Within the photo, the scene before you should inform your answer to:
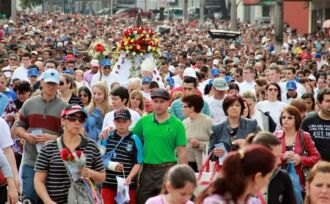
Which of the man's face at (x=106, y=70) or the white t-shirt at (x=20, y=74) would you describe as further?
the man's face at (x=106, y=70)

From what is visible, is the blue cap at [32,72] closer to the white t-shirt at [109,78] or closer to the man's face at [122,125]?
the white t-shirt at [109,78]

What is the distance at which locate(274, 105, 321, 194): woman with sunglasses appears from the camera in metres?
10.7

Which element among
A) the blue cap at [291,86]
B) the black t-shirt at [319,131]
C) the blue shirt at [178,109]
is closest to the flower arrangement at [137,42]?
the blue cap at [291,86]

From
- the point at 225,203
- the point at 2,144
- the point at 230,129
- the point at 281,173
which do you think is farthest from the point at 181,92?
the point at 225,203

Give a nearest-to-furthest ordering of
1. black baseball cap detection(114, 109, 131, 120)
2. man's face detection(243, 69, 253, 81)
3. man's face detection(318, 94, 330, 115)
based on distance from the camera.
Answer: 1. black baseball cap detection(114, 109, 131, 120)
2. man's face detection(318, 94, 330, 115)
3. man's face detection(243, 69, 253, 81)

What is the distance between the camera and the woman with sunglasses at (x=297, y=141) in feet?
35.1

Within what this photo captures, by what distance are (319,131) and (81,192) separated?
3.40 metres

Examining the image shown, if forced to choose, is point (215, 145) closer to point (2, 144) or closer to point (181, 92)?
point (2, 144)

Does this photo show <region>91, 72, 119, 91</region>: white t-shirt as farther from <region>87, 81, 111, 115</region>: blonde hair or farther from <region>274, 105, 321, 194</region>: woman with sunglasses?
<region>274, 105, 321, 194</region>: woman with sunglasses

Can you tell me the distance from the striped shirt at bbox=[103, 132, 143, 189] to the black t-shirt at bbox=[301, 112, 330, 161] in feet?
6.11

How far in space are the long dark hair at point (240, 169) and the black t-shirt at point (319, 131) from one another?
612cm

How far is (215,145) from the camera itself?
11.0 m

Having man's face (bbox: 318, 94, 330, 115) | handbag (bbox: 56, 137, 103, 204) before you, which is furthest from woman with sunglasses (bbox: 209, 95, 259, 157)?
handbag (bbox: 56, 137, 103, 204)

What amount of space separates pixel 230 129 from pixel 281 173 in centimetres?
239
